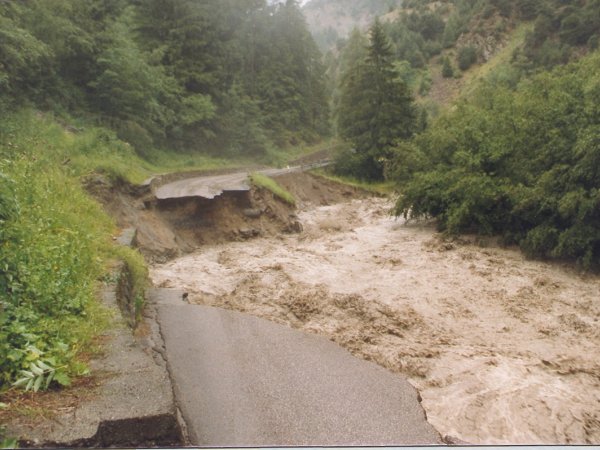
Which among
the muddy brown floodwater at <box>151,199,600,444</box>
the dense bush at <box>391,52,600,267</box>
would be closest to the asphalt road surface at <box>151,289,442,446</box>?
Answer: the muddy brown floodwater at <box>151,199,600,444</box>

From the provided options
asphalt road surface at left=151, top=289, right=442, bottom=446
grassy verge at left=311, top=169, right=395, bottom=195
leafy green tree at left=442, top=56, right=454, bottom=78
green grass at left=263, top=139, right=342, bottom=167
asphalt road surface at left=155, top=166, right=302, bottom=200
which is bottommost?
grassy verge at left=311, top=169, right=395, bottom=195

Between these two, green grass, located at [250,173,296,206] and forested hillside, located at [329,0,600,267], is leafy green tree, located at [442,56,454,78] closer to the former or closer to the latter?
forested hillside, located at [329,0,600,267]

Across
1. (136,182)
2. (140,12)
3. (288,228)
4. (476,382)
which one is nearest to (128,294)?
(476,382)

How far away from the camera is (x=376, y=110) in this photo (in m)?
29.9

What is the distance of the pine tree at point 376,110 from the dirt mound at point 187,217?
476 inches

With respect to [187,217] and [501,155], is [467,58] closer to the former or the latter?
[501,155]

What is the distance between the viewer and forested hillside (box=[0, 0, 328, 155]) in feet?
53.3

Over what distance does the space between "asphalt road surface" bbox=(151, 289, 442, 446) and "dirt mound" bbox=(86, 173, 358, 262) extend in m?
6.86

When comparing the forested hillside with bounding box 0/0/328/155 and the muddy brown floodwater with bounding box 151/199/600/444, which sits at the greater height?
the forested hillside with bounding box 0/0/328/155

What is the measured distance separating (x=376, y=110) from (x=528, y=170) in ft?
60.2

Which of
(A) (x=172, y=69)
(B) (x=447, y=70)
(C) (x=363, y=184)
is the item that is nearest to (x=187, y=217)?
(A) (x=172, y=69)

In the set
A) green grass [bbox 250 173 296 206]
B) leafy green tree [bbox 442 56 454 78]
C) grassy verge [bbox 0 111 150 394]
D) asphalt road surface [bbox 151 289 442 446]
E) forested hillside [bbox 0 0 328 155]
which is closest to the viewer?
grassy verge [bbox 0 111 150 394]


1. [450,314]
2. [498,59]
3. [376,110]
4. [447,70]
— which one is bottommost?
[450,314]

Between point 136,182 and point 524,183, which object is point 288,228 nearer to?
point 136,182
